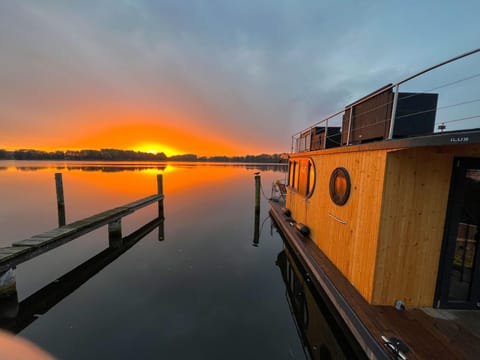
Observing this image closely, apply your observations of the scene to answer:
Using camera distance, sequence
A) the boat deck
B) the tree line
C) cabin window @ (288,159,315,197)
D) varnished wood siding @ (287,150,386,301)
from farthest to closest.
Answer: the tree line → cabin window @ (288,159,315,197) → varnished wood siding @ (287,150,386,301) → the boat deck

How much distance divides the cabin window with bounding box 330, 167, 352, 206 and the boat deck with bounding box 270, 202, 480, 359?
1.58 m

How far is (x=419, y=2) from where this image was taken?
5777 mm

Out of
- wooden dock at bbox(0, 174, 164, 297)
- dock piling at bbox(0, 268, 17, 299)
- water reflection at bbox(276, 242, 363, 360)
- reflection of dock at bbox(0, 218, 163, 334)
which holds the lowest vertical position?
reflection of dock at bbox(0, 218, 163, 334)

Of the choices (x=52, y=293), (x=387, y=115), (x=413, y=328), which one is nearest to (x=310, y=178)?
(x=387, y=115)

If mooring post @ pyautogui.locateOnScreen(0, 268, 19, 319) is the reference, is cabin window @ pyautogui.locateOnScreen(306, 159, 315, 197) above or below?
above

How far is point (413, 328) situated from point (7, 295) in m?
6.87

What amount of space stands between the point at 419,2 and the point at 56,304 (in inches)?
488

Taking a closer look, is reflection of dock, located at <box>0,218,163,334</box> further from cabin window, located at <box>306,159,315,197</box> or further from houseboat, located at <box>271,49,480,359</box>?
cabin window, located at <box>306,159,315,197</box>

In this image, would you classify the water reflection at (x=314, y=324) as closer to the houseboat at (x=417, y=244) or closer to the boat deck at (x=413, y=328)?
the houseboat at (x=417, y=244)

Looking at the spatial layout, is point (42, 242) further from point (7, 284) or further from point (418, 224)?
point (418, 224)

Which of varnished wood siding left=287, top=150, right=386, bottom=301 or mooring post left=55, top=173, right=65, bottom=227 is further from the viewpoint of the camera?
mooring post left=55, top=173, right=65, bottom=227

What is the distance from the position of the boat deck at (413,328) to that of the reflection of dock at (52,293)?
5630 mm

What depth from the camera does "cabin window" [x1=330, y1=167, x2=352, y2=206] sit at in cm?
369

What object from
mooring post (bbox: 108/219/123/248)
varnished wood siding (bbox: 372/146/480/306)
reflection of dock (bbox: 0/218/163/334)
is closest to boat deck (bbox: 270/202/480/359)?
varnished wood siding (bbox: 372/146/480/306)
